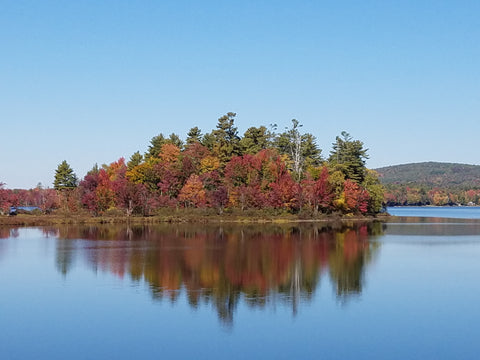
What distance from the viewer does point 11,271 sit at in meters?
29.1

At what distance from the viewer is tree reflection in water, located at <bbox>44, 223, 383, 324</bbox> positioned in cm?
2269

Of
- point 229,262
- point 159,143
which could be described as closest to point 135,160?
point 159,143

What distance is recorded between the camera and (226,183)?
76125mm

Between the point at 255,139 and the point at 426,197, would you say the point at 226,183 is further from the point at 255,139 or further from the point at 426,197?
the point at 426,197

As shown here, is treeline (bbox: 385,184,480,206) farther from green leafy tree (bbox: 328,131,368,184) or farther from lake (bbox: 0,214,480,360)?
lake (bbox: 0,214,480,360)

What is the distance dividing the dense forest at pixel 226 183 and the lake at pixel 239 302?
33.5m

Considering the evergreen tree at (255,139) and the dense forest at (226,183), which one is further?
the evergreen tree at (255,139)

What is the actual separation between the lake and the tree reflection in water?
99 millimetres

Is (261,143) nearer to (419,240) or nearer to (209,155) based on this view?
(209,155)

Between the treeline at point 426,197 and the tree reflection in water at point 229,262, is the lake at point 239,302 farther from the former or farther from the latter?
the treeline at point 426,197

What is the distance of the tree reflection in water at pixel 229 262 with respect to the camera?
74.4 feet

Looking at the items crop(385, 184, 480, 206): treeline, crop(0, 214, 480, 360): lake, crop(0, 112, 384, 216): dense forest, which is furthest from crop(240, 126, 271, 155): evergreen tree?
crop(385, 184, 480, 206): treeline

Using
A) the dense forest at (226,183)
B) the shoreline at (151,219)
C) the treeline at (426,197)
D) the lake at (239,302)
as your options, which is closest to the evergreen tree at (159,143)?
the dense forest at (226,183)

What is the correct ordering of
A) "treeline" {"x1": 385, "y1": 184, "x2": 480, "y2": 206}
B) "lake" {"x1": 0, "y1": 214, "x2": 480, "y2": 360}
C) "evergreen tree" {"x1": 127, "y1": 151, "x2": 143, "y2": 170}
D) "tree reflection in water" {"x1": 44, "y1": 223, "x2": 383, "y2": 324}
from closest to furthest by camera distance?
1. "lake" {"x1": 0, "y1": 214, "x2": 480, "y2": 360}
2. "tree reflection in water" {"x1": 44, "y1": 223, "x2": 383, "y2": 324}
3. "evergreen tree" {"x1": 127, "y1": 151, "x2": 143, "y2": 170}
4. "treeline" {"x1": 385, "y1": 184, "x2": 480, "y2": 206}
